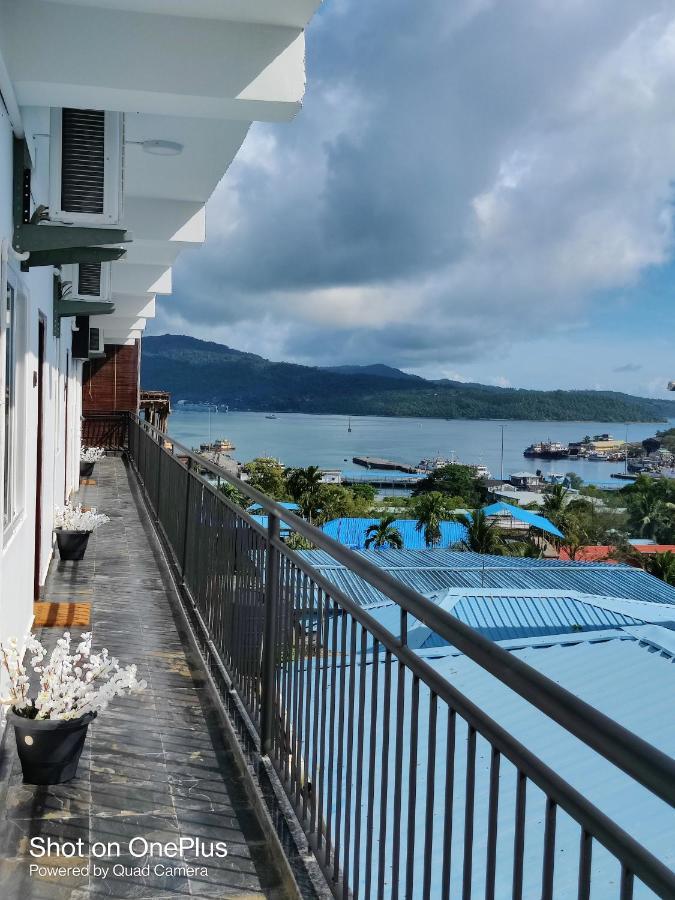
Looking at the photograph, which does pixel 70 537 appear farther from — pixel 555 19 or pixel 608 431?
pixel 555 19

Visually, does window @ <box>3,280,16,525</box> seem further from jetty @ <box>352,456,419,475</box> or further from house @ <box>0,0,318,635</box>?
jetty @ <box>352,456,419,475</box>

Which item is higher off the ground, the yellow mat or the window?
the window

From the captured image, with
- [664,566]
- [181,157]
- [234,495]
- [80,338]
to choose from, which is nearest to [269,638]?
[181,157]

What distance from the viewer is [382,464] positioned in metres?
124

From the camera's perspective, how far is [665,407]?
161 meters

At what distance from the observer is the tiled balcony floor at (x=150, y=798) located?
7.43 ft

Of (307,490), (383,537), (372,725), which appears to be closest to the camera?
(372,725)

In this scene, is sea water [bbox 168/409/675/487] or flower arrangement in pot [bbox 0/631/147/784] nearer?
flower arrangement in pot [bbox 0/631/147/784]

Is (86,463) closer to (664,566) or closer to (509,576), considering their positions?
(509,576)

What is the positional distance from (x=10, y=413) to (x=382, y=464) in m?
121

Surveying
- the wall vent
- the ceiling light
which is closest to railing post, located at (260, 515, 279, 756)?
the wall vent

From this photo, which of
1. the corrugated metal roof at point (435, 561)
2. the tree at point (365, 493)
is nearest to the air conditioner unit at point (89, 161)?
the corrugated metal roof at point (435, 561)

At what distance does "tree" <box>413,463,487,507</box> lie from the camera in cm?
8028

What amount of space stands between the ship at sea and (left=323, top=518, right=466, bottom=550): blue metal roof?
Answer: 10511cm
